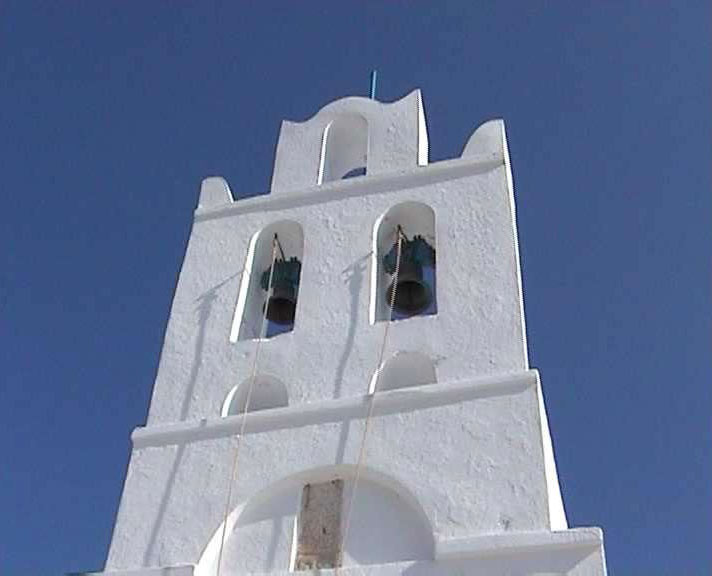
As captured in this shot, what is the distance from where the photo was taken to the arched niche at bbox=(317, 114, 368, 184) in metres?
11.9

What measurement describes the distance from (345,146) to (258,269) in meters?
2.44

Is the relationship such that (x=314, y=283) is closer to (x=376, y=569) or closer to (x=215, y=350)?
(x=215, y=350)

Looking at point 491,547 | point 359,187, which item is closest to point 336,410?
point 491,547

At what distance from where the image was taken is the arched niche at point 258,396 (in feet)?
29.6

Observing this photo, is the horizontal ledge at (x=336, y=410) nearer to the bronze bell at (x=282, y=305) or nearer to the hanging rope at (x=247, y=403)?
the hanging rope at (x=247, y=403)

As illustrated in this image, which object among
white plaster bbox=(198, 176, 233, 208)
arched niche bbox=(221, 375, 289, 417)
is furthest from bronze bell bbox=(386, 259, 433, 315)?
white plaster bbox=(198, 176, 233, 208)

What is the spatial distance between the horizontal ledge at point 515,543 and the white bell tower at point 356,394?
0.01 metres

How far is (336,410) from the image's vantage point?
844 cm

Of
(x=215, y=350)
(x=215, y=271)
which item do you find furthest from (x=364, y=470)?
(x=215, y=271)

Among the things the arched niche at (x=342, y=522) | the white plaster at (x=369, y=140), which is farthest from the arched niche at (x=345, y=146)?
the arched niche at (x=342, y=522)

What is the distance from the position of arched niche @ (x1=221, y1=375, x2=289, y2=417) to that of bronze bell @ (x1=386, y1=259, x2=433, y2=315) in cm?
157

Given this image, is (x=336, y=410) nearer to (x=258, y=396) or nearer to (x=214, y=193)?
(x=258, y=396)

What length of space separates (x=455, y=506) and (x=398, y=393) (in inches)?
46.9

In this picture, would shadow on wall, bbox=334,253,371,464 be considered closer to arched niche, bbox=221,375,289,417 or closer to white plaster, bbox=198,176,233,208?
arched niche, bbox=221,375,289,417
